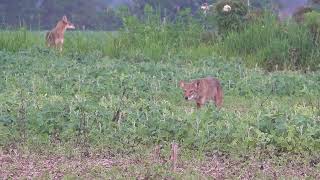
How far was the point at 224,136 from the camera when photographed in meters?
6.81

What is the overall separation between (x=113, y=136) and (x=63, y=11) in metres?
24.0

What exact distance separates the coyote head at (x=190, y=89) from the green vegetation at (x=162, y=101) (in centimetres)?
18

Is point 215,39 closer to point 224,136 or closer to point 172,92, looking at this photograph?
point 172,92

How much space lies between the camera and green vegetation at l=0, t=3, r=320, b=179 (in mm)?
6456

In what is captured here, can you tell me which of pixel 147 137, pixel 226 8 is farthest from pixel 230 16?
pixel 147 137

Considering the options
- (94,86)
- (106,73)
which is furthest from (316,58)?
(94,86)

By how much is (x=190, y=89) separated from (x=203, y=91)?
14 centimetres

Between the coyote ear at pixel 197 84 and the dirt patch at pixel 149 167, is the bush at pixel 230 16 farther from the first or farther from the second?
the dirt patch at pixel 149 167

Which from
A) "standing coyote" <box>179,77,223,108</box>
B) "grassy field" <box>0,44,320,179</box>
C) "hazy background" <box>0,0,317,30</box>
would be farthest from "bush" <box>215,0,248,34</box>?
"hazy background" <box>0,0,317,30</box>

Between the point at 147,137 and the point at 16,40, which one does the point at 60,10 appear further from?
the point at 147,137

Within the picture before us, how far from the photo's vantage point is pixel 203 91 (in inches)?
355

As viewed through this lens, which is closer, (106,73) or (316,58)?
(106,73)

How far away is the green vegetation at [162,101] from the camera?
6.46m

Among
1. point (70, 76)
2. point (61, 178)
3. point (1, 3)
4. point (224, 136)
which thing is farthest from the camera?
point (1, 3)
